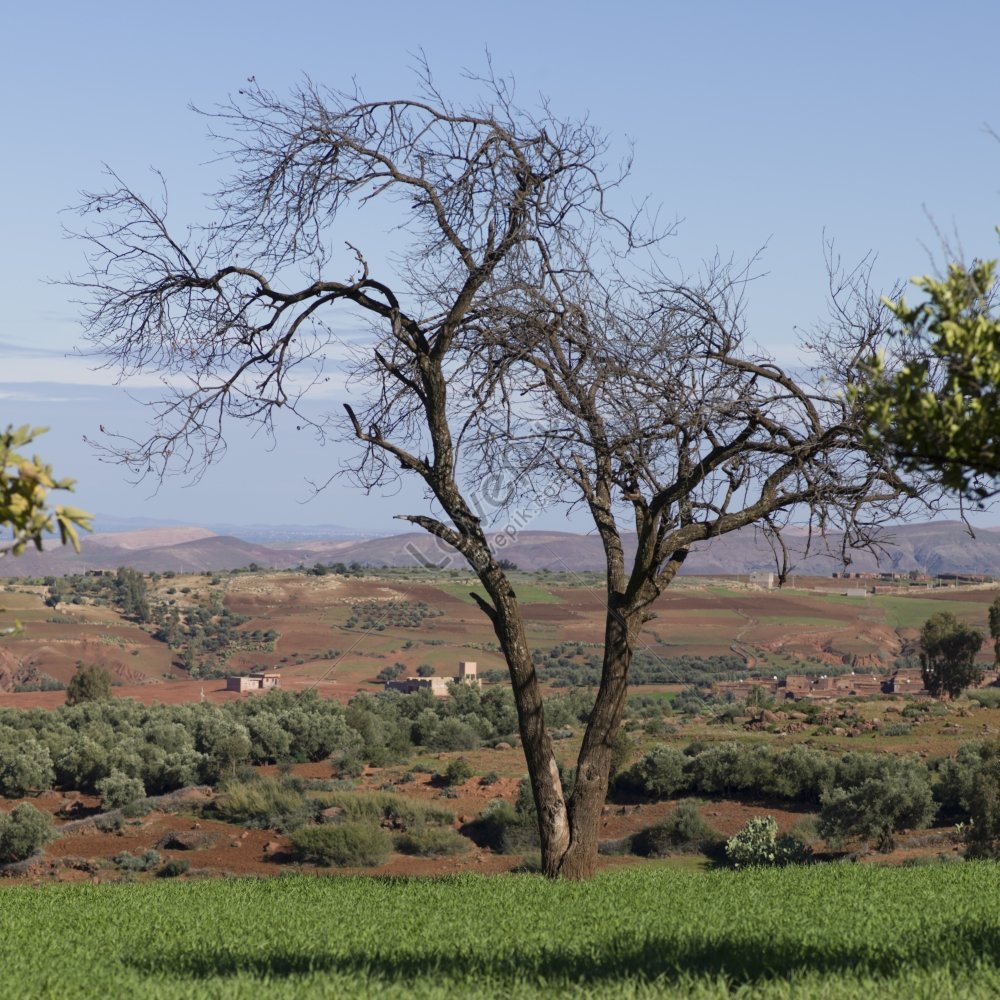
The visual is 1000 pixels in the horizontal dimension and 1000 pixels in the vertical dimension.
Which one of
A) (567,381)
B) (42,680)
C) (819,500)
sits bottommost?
(42,680)

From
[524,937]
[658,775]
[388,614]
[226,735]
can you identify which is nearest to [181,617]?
[388,614]

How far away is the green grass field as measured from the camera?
19.7ft

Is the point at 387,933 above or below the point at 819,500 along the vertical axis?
below

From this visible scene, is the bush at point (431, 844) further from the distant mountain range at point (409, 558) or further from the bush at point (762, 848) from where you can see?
the distant mountain range at point (409, 558)

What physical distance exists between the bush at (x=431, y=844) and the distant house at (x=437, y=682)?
22076 millimetres

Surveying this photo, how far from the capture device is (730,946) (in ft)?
23.3

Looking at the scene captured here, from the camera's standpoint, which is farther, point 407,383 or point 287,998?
point 407,383

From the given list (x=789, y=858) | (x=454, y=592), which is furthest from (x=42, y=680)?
(x=789, y=858)

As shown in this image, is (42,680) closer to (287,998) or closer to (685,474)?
(685,474)

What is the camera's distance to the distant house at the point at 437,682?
5084cm

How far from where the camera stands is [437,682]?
171ft

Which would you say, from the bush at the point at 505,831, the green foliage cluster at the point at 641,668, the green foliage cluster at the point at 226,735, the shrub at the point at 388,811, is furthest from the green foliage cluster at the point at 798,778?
the green foliage cluster at the point at 641,668

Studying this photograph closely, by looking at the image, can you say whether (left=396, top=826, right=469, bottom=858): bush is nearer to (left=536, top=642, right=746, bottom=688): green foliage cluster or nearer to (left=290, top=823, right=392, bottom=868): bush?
(left=290, top=823, right=392, bottom=868): bush

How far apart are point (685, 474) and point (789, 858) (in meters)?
13.6
